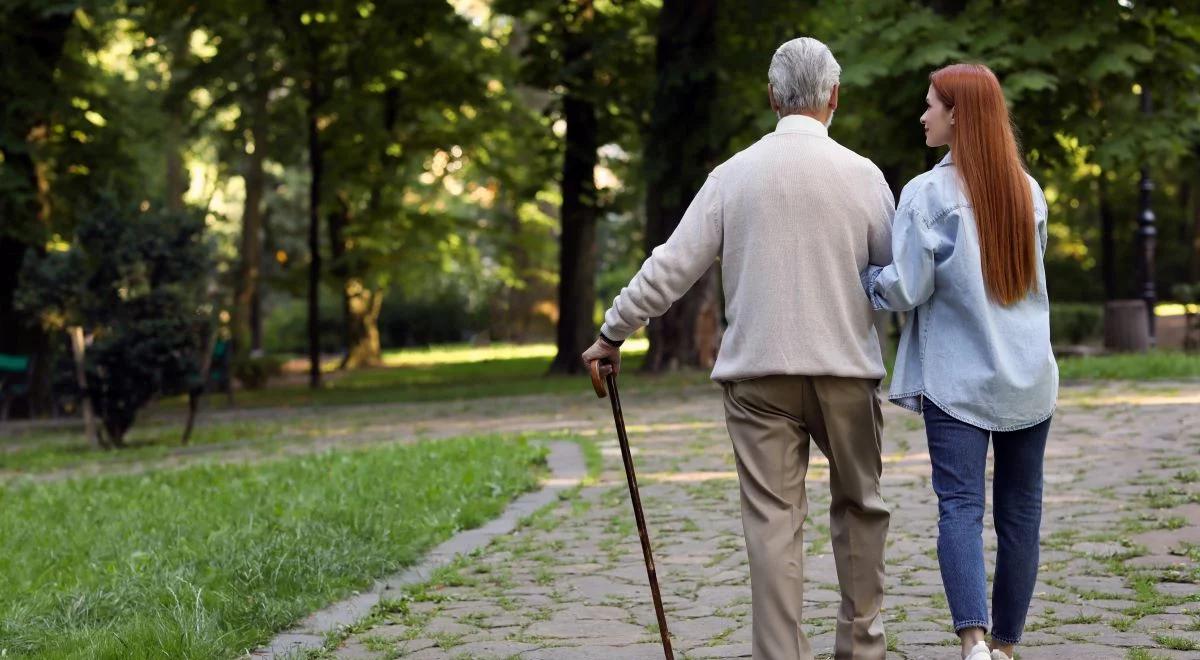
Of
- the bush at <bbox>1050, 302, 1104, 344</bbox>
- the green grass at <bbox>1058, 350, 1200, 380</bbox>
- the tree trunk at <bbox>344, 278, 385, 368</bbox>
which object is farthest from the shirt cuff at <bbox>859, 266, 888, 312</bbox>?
the tree trunk at <bbox>344, 278, 385, 368</bbox>

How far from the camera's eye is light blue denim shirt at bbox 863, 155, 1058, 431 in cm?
434

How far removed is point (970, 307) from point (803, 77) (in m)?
0.82

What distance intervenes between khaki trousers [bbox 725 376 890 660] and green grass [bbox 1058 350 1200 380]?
12.7 m

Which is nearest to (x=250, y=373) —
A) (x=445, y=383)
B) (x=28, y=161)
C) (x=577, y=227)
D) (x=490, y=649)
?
(x=445, y=383)

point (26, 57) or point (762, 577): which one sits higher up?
point (26, 57)

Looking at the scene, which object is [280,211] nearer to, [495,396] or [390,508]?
[495,396]

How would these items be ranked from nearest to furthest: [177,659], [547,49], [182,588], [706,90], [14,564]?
[177,659] < [182,588] < [14,564] < [706,90] < [547,49]

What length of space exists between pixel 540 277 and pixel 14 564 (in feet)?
109

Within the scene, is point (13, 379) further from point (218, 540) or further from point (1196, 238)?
point (1196, 238)

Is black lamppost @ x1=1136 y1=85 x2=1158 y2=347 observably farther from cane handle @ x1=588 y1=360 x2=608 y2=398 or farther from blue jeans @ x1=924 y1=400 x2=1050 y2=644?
cane handle @ x1=588 y1=360 x2=608 y2=398

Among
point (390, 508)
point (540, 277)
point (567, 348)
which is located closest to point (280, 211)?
point (540, 277)

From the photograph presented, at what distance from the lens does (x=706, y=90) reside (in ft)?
69.6

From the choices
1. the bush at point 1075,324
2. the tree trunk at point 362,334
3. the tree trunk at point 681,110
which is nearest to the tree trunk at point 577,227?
the tree trunk at point 681,110

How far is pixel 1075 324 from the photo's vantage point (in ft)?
85.7
